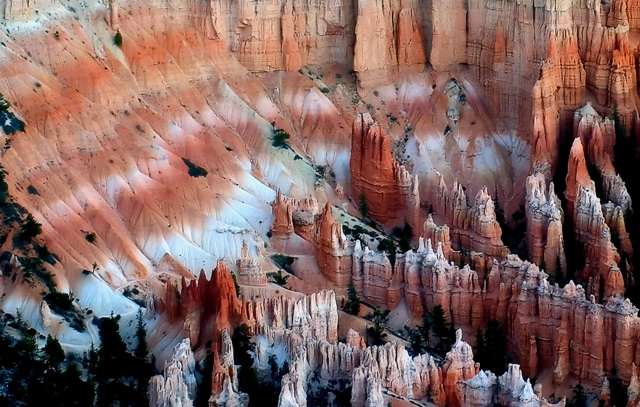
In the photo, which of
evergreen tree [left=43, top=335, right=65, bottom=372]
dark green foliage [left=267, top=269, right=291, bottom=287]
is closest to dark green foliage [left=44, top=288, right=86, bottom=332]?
evergreen tree [left=43, top=335, right=65, bottom=372]

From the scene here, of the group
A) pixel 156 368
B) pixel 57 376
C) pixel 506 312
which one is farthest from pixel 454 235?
pixel 57 376

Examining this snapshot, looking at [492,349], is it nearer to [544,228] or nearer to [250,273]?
[544,228]

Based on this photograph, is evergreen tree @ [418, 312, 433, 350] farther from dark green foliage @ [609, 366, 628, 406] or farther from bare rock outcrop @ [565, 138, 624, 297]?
dark green foliage @ [609, 366, 628, 406]

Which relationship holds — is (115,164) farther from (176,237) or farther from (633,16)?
(633,16)

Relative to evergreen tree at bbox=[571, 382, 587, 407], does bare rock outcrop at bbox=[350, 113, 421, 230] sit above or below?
above

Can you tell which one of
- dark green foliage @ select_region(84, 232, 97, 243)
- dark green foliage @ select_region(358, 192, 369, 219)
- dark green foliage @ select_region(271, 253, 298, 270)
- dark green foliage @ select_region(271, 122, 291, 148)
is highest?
dark green foliage @ select_region(271, 122, 291, 148)

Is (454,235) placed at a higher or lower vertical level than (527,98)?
lower
